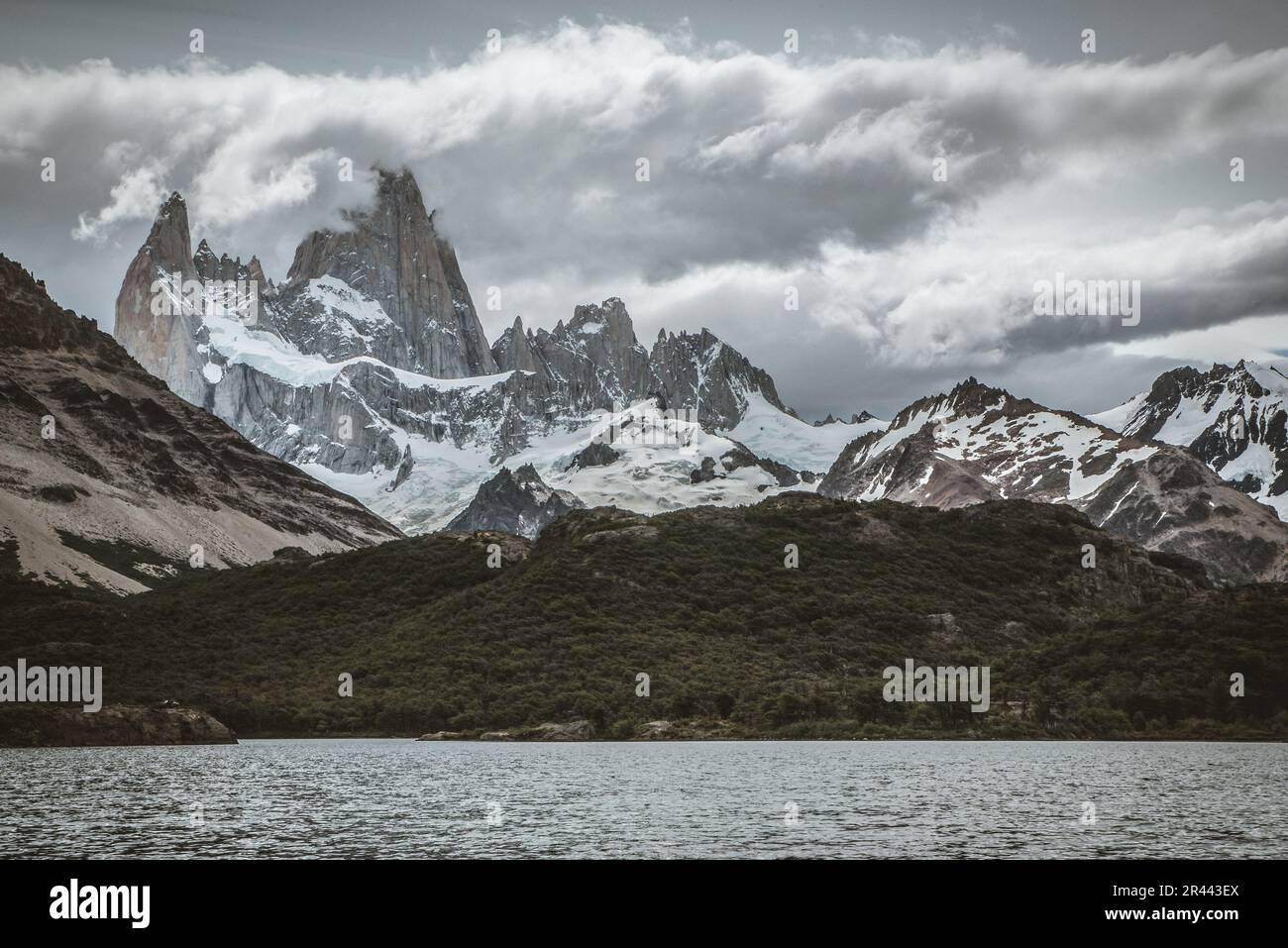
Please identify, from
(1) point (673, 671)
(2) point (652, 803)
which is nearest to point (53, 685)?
(1) point (673, 671)

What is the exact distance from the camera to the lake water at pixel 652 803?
2650 inches

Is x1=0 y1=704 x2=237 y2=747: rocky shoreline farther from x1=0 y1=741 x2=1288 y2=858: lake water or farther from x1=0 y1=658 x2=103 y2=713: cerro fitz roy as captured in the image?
x1=0 y1=741 x2=1288 y2=858: lake water

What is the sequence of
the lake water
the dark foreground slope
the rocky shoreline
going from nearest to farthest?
the lake water
the rocky shoreline
the dark foreground slope

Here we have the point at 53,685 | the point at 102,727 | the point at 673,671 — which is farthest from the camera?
the point at 673,671

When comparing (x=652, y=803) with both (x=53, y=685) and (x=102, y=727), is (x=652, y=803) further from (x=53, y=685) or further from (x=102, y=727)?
(x=53, y=685)

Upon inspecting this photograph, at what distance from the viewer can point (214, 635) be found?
19825 cm

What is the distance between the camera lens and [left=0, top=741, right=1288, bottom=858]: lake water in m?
67.3

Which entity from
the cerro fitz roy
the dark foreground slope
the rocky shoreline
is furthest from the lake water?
the cerro fitz roy

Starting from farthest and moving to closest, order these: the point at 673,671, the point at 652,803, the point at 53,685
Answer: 1. the point at 673,671
2. the point at 53,685
3. the point at 652,803

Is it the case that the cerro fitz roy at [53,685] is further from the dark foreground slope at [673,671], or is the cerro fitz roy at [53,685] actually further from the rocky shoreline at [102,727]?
the dark foreground slope at [673,671]

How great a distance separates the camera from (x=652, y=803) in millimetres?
86438

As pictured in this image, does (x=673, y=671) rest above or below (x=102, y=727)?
above
